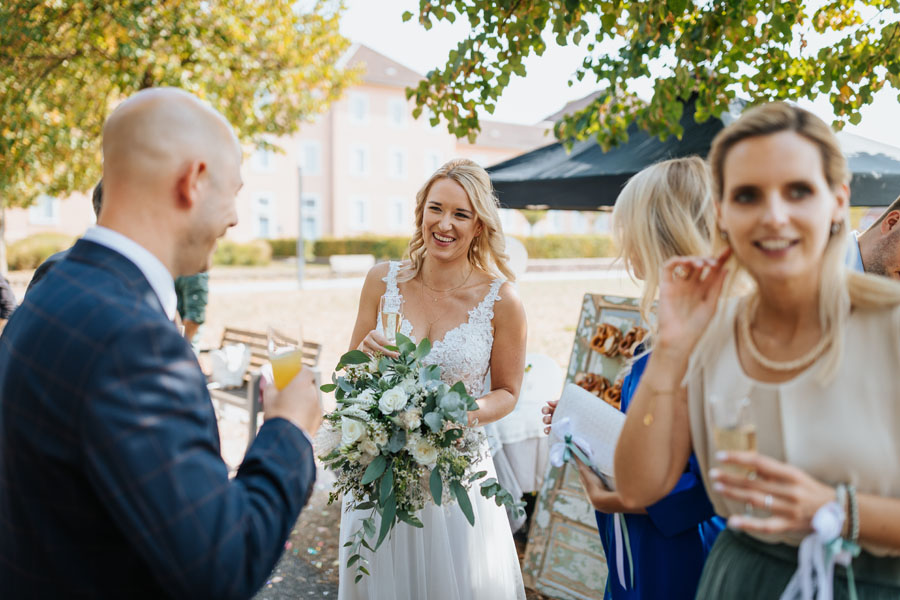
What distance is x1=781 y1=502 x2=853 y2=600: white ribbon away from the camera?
4.02 feet

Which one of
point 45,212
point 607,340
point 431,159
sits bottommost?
point 607,340

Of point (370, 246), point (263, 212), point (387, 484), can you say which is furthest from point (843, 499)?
point (263, 212)

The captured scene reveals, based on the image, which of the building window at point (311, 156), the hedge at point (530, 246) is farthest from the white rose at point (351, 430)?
the building window at point (311, 156)

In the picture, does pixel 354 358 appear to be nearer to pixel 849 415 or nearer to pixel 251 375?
pixel 849 415

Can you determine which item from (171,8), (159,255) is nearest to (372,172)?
(171,8)

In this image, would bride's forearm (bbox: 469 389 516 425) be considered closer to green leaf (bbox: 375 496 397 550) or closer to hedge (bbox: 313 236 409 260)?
green leaf (bbox: 375 496 397 550)

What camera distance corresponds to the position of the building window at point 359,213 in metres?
37.8

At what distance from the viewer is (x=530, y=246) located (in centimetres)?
3422

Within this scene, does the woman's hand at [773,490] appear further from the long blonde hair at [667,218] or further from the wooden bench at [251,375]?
the wooden bench at [251,375]

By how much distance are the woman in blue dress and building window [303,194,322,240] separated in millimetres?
35877

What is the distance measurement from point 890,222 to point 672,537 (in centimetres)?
206

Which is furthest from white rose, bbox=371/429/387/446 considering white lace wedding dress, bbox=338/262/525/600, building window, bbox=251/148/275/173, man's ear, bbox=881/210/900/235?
building window, bbox=251/148/275/173

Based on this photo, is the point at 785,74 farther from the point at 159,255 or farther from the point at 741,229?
the point at 159,255

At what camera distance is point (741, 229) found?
137 cm
